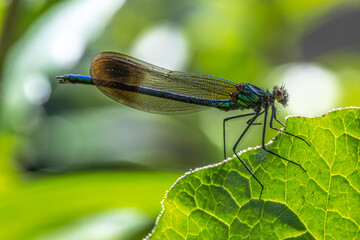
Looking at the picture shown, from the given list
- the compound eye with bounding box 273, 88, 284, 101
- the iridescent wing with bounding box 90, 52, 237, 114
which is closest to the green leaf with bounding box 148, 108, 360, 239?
the compound eye with bounding box 273, 88, 284, 101

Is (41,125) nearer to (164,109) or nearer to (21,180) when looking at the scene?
(21,180)

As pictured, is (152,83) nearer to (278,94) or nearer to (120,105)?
(278,94)

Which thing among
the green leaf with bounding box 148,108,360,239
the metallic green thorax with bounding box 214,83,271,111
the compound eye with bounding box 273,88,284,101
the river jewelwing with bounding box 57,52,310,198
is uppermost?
the river jewelwing with bounding box 57,52,310,198

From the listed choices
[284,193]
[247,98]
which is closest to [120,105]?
[247,98]

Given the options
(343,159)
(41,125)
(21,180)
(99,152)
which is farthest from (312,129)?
(41,125)

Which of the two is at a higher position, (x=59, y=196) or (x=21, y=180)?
(x=21, y=180)

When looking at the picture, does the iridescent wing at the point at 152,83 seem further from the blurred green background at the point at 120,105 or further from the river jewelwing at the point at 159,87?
the blurred green background at the point at 120,105

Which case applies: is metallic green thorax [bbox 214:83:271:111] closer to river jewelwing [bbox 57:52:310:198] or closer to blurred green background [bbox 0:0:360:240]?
river jewelwing [bbox 57:52:310:198]
